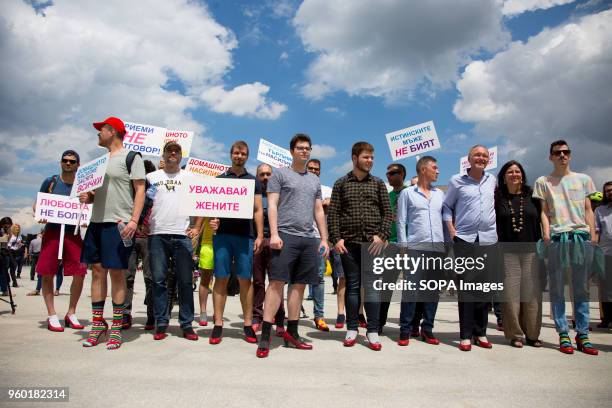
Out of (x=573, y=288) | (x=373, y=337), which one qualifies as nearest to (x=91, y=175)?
(x=373, y=337)

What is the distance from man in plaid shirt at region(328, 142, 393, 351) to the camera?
446cm

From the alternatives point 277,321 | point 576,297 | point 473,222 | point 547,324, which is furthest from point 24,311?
point 547,324

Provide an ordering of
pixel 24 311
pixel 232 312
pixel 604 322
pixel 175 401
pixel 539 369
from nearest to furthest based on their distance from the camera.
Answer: pixel 175 401, pixel 539 369, pixel 604 322, pixel 24 311, pixel 232 312

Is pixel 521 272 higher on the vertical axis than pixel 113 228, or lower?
lower

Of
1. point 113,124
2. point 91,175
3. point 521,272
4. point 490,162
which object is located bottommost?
point 521,272

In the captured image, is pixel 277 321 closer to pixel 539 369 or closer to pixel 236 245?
pixel 236 245

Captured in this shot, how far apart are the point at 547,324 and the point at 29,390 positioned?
6.72 metres

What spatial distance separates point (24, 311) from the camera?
6.53m

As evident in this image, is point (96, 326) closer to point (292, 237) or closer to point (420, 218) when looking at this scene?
point (292, 237)

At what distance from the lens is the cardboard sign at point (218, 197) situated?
14.5ft

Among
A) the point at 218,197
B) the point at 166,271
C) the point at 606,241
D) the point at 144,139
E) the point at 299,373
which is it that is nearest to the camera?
the point at 299,373

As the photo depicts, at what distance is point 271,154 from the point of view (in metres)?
8.80

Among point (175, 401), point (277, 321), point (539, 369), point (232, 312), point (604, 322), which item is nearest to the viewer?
point (175, 401)

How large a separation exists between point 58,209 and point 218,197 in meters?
2.21
